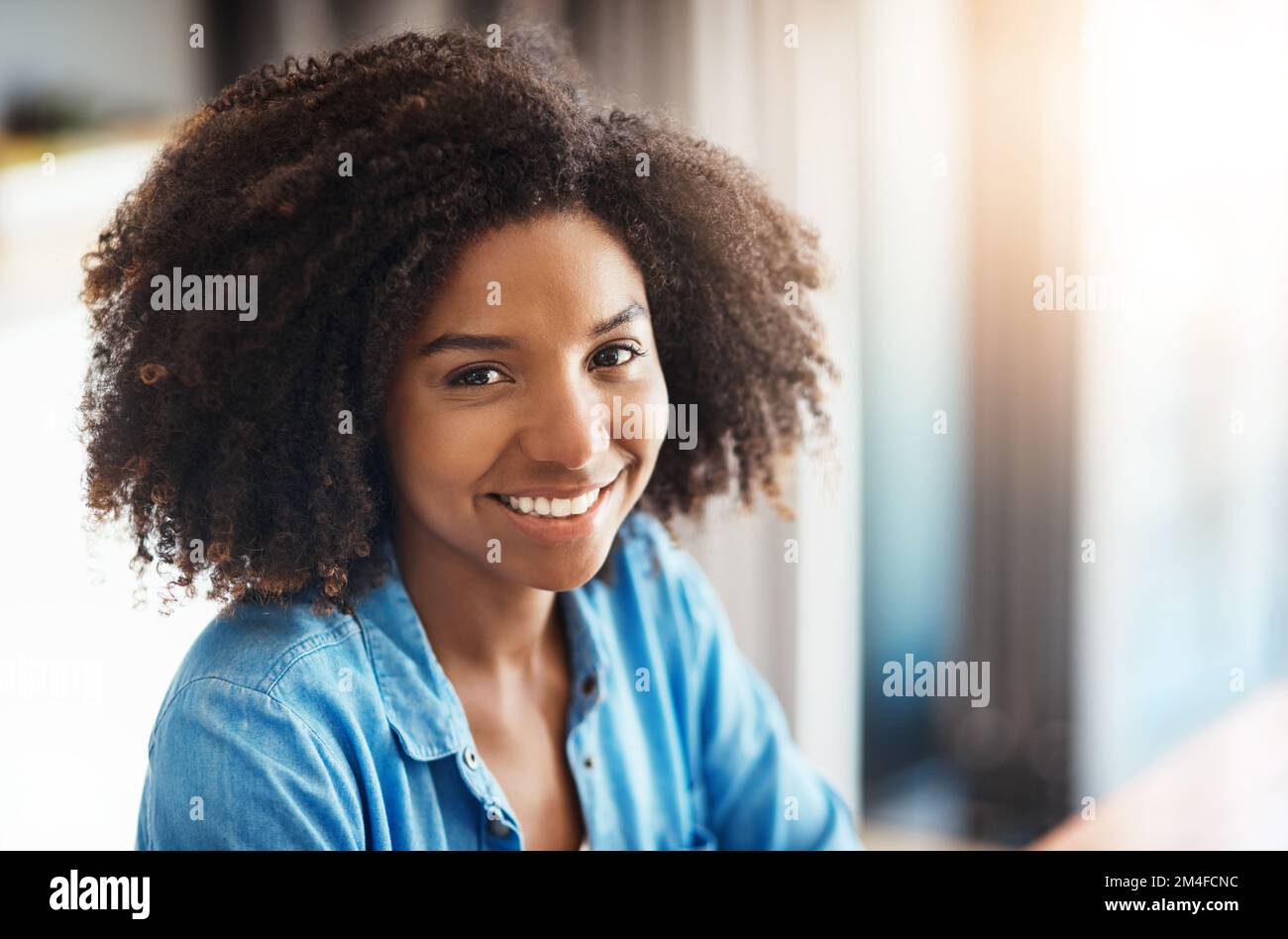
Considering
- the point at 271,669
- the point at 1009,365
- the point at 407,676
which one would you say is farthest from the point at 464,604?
the point at 1009,365

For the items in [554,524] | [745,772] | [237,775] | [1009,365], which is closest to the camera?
[237,775]

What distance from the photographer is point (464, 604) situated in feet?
3.19

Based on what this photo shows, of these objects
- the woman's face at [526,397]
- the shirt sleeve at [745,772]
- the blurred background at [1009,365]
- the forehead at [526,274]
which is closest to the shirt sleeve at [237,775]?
the woman's face at [526,397]

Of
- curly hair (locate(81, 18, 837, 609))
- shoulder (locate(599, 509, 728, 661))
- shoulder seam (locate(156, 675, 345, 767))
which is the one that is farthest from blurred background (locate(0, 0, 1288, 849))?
shoulder seam (locate(156, 675, 345, 767))

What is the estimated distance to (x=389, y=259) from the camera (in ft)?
2.80

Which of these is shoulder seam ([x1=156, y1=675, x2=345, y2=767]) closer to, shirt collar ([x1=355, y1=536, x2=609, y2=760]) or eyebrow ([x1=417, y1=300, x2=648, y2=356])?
shirt collar ([x1=355, y1=536, x2=609, y2=760])

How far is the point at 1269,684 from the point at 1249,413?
45 centimetres

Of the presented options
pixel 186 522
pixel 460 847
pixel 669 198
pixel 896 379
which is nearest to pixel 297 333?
pixel 186 522

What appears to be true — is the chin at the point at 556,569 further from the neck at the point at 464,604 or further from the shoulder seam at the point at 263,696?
the shoulder seam at the point at 263,696

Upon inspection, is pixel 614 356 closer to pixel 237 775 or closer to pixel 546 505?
pixel 546 505

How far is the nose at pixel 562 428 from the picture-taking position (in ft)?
2.79

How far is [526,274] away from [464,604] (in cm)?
32

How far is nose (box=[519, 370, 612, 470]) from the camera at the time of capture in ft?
2.79
